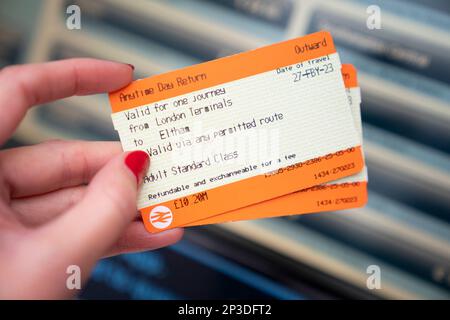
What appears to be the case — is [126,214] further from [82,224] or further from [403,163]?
[403,163]

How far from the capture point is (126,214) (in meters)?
0.57

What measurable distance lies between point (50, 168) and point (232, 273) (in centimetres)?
45

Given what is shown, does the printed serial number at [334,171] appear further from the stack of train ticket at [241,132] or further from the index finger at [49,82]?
the index finger at [49,82]

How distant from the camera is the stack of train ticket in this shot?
646 millimetres

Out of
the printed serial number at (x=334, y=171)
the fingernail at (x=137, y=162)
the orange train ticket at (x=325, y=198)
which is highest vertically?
the fingernail at (x=137, y=162)

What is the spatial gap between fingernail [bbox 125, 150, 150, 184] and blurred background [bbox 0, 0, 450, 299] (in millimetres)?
332

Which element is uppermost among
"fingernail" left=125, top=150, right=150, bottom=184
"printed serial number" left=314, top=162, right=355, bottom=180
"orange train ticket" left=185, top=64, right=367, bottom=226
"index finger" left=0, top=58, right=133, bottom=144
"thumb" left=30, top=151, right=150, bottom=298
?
"index finger" left=0, top=58, right=133, bottom=144

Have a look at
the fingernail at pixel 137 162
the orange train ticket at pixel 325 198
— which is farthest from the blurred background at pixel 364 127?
the fingernail at pixel 137 162

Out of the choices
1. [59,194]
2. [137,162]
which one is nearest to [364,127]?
[137,162]

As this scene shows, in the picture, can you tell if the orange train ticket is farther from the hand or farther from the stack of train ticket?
the hand

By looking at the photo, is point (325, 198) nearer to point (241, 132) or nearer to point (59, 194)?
point (241, 132)

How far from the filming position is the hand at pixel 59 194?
52cm

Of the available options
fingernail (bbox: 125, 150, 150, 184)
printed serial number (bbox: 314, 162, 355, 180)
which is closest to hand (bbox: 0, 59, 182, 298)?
fingernail (bbox: 125, 150, 150, 184)
